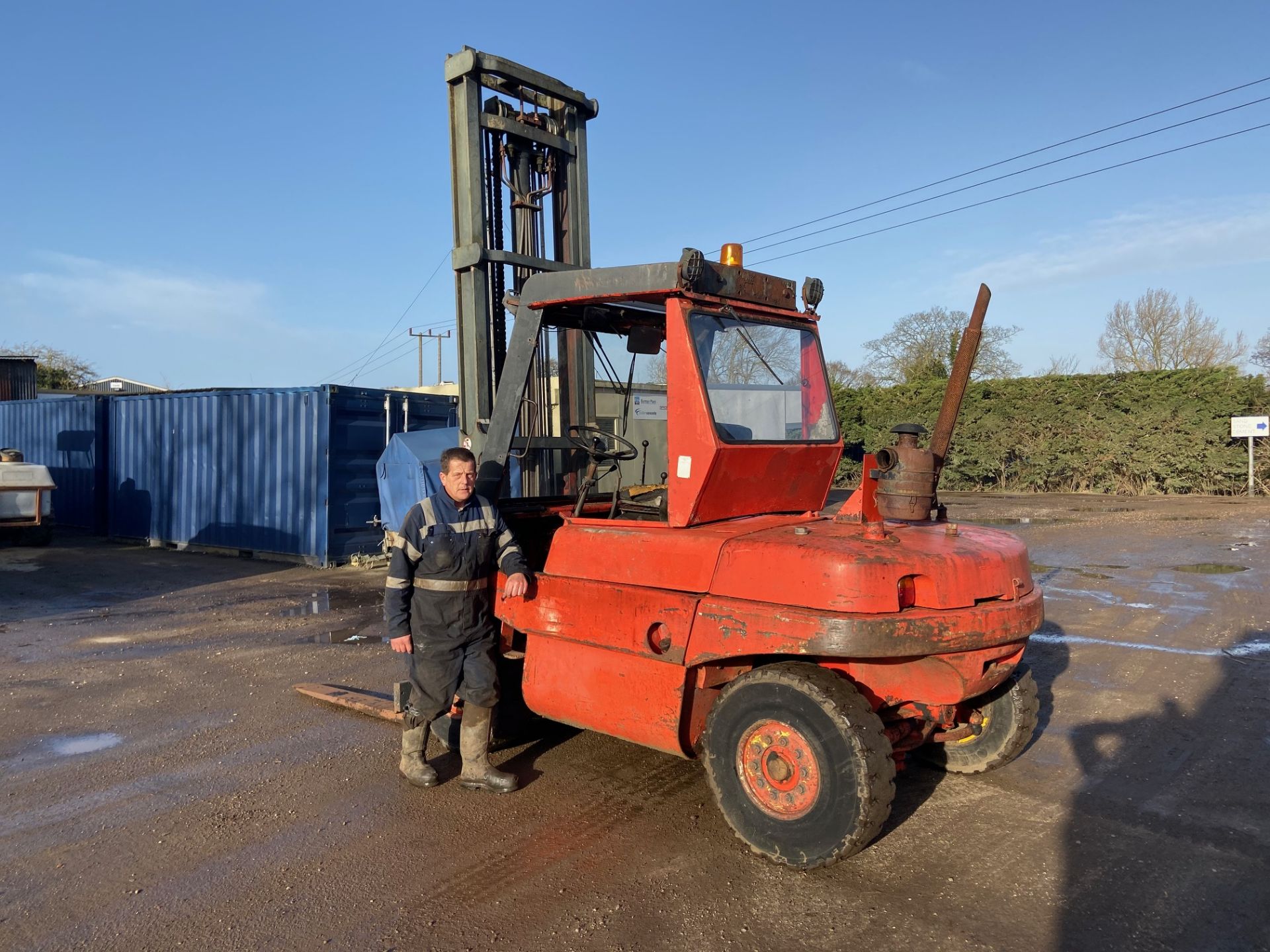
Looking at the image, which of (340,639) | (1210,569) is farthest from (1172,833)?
(1210,569)

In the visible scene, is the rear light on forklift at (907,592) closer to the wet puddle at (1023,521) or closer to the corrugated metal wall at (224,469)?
the corrugated metal wall at (224,469)

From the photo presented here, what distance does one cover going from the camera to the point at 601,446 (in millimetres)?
4500

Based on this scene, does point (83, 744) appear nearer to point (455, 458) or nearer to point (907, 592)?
point (455, 458)

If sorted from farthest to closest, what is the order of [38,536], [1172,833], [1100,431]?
[1100,431]
[38,536]
[1172,833]

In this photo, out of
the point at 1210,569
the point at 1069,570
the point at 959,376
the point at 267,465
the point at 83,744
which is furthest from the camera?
the point at 267,465

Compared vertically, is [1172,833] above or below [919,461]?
below

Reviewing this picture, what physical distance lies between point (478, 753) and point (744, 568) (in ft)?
6.09

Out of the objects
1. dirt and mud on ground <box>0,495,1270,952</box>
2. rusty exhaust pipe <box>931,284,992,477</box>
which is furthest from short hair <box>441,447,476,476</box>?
rusty exhaust pipe <box>931,284,992,477</box>

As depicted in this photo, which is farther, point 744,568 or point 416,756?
point 416,756

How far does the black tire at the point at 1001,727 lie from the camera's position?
14.6 ft

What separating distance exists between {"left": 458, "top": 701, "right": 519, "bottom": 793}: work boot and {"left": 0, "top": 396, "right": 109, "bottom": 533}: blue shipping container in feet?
50.8

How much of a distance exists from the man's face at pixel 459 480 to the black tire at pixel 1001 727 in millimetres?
2693

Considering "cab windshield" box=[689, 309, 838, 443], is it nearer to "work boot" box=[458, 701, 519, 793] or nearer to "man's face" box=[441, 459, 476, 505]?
"man's face" box=[441, 459, 476, 505]

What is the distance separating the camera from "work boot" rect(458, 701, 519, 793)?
14.7ft
